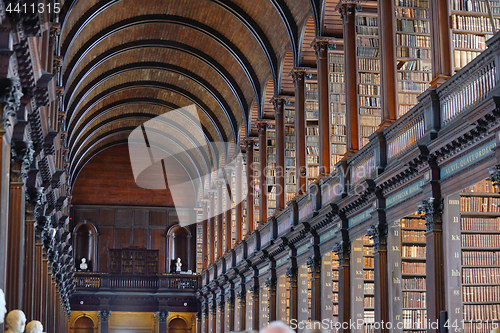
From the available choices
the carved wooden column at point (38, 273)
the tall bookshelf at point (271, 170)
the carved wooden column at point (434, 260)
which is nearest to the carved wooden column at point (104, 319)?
the tall bookshelf at point (271, 170)

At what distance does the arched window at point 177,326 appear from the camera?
114ft

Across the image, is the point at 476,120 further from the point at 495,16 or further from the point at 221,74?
the point at 221,74

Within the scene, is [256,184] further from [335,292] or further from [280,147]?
[335,292]

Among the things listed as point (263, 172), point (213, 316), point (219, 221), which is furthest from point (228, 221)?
point (263, 172)

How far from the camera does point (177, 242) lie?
1389 inches

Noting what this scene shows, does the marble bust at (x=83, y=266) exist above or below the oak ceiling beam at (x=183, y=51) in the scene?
below

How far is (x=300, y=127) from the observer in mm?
17281

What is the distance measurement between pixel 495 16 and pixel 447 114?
9.04 feet

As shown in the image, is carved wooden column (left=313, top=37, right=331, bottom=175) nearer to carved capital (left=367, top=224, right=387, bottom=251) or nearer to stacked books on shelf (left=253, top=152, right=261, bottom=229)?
carved capital (left=367, top=224, right=387, bottom=251)

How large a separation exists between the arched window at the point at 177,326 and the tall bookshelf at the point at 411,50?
2394 cm

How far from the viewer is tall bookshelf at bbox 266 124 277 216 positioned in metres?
21.0

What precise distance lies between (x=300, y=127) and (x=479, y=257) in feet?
A: 24.3

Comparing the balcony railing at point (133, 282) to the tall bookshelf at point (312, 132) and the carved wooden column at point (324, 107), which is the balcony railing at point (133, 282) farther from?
the carved wooden column at point (324, 107)

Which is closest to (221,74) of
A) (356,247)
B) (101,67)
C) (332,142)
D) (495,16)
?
(101,67)
